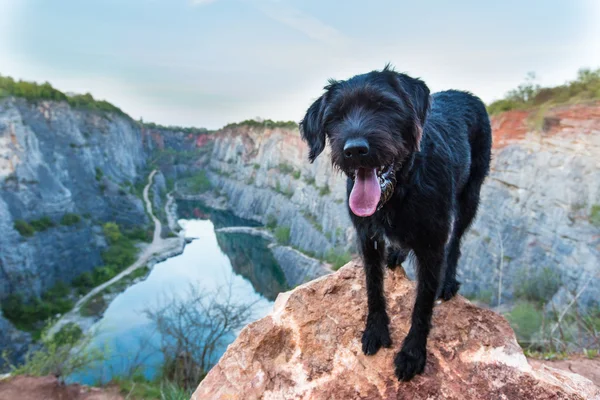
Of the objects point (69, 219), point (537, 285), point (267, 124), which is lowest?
point (537, 285)

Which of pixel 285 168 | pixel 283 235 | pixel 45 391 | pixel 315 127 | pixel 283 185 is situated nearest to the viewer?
pixel 315 127

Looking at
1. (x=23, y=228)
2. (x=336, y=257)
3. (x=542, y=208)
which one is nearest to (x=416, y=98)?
(x=542, y=208)

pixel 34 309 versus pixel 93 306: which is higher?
pixel 34 309

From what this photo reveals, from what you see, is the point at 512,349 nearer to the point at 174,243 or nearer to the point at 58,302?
the point at 58,302

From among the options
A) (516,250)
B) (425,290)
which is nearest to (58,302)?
(516,250)

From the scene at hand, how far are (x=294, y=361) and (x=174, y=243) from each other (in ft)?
149

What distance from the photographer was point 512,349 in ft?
9.43

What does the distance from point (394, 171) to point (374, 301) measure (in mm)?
1235

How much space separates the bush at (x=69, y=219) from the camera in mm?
32531

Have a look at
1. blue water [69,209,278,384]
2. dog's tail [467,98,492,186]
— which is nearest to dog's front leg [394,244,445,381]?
dog's tail [467,98,492,186]

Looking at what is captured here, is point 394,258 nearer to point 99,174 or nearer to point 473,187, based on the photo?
point 473,187

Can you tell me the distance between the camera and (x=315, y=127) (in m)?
2.55

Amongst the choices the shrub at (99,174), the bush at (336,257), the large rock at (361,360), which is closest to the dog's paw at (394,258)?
the large rock at (361,360)

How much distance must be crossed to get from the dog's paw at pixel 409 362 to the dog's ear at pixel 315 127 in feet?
5.19
